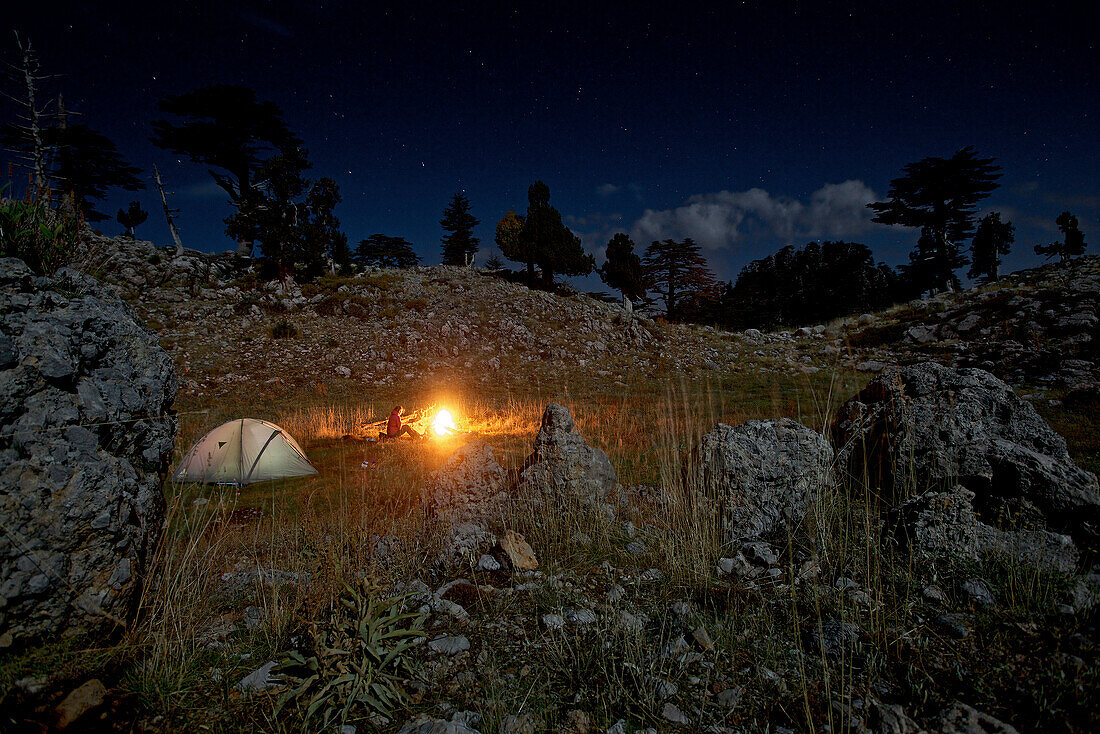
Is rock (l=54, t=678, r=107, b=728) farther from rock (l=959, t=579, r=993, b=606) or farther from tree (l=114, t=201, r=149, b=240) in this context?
tree (l=114, t=201, r=149, b=240)

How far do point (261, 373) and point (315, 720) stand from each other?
19.0 meters

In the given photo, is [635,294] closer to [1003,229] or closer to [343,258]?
[343,258]

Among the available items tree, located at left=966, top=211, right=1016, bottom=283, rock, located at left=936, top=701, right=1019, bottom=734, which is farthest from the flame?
tree, located at left=966, top=211, right=1016, bottom=283

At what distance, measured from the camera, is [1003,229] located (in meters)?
33.7

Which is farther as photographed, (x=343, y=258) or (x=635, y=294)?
(x=635, y=294)

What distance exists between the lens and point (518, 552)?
416cm

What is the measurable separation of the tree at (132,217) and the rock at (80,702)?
42869 millimetres

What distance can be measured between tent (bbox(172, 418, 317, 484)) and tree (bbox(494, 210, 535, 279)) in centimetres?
2843

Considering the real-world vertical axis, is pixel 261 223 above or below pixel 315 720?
above

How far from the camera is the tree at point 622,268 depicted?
37.1 metres

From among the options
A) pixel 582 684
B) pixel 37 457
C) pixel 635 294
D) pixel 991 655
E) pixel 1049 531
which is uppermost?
pixel 635 294

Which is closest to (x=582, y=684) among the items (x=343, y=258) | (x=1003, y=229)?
(x=343, y=258)

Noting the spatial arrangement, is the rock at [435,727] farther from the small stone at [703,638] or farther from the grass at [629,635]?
the small stone at [703,638]

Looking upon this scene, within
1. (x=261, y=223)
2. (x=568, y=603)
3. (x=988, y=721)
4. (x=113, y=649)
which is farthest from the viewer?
(x=261, y=223)
